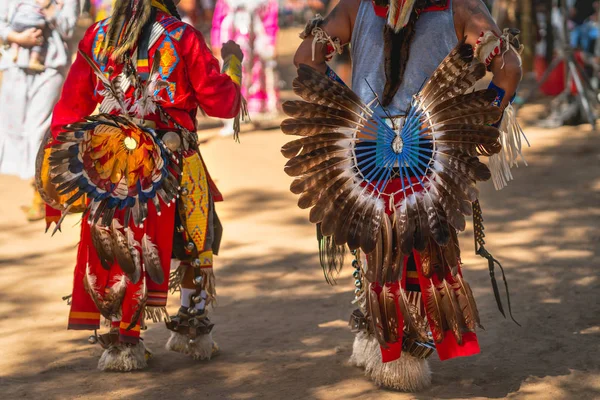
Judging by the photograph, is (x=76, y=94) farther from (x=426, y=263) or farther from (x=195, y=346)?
(x=426, y=263)

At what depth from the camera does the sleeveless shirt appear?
3777mm

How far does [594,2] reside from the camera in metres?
12.4

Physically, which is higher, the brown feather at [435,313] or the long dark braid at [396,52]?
the long dark braid at [396,52]

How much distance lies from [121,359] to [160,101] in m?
1.25

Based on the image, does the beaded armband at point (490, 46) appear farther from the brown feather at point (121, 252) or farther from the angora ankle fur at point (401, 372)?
the brown feather at point (121, 252)

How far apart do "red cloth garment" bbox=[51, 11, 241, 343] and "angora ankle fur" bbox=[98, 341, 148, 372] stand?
0.38ft

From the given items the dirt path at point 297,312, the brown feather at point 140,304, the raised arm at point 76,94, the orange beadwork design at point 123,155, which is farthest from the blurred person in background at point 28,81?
the brown feather at point 140,304

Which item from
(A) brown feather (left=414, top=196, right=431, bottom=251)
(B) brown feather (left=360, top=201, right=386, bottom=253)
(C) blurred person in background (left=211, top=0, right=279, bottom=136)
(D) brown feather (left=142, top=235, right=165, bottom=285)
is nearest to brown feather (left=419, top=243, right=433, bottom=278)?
(A) brown feather (left=414, top=196, right=431, bottom=251)

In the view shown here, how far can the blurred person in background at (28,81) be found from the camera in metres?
6.88

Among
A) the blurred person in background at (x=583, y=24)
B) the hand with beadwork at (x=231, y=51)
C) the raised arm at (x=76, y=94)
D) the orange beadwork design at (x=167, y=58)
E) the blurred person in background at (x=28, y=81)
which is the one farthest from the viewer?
the blurred person in background at (x=583, y=24)

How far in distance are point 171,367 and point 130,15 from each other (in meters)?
1.70

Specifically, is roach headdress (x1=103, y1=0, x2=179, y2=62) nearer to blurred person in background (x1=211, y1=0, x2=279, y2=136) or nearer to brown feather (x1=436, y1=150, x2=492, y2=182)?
brown feather (x1=436, y1=150, x2=492, y2=182)

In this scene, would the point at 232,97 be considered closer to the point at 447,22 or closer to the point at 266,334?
the point at 447,22

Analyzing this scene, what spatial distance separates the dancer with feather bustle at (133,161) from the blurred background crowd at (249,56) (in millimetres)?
2998
